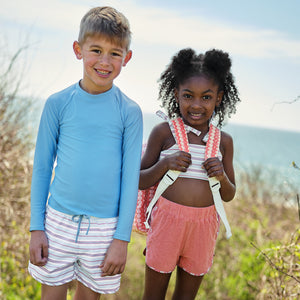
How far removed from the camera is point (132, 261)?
16.6ft

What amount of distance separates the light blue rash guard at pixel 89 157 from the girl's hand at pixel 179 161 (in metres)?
0.25

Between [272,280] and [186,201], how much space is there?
1.06m

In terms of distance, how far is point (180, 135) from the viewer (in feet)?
7.39

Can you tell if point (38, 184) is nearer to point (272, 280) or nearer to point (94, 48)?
point (94, 48)

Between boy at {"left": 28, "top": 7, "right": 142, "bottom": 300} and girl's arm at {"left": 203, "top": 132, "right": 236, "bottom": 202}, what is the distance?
1.38 ft

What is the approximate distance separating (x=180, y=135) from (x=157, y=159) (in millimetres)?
190

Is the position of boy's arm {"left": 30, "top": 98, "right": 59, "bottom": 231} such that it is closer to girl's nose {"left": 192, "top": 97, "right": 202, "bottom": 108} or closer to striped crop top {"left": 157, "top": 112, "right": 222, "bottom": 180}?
striped crop top {"left": 157, "top": 112, "right": 222, "bottom": 180}

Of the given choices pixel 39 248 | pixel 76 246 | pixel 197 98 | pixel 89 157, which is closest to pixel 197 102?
pixel 197 98

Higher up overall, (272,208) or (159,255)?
(159,255)

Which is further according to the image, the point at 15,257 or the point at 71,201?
the point at 15,257

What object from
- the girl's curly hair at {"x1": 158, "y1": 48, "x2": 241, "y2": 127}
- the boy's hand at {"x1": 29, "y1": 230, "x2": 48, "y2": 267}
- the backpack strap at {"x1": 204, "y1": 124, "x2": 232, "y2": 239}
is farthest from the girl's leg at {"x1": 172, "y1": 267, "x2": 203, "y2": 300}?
the girl's curly hair at {"x1": 158, "y1": 48, "x2": 241, "y2": 127}

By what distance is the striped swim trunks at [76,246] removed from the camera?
1915 millimetres

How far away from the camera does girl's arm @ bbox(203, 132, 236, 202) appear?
216 centimetres

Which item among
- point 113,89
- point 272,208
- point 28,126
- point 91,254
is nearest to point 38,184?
point 91,254
